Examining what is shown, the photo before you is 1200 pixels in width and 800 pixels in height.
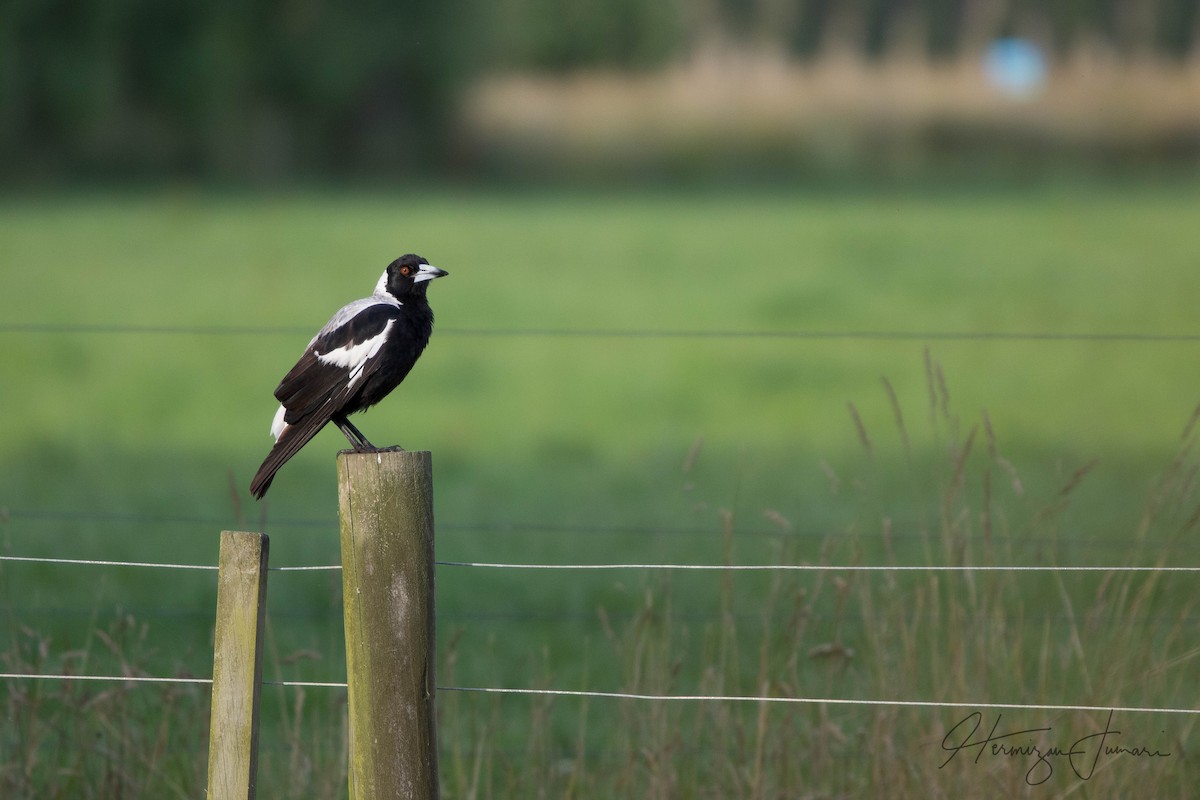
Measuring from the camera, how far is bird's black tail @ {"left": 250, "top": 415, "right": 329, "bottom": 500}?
3133mm

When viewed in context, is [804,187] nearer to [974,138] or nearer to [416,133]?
[974,138]

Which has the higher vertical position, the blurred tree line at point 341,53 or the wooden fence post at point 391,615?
the blurred tree line at point 341,53

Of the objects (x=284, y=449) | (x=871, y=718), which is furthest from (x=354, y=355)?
(x=871, y=718)

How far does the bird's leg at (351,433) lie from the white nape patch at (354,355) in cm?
24

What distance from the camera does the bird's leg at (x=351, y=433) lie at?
372cm

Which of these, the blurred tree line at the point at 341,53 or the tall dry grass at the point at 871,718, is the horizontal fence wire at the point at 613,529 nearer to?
the tall dry grass at the point at 871,718

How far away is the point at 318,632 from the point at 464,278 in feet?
67.4

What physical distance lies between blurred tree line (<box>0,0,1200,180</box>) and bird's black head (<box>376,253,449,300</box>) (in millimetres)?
31645

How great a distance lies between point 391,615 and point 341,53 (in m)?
41.6

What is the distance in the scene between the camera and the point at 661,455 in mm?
14164

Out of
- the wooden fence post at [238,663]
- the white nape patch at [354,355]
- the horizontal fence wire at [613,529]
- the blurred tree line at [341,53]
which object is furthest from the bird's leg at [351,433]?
the blurred tree line at [341,53]
